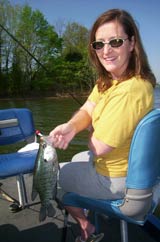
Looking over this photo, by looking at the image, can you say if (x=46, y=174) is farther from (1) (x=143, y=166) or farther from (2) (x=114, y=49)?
(2) (x=114, y=49)

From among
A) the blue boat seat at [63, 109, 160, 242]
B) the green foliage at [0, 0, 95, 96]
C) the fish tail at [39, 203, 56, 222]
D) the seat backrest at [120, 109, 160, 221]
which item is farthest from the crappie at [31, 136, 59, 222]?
the green foliage at [0, 0, 95, 96]

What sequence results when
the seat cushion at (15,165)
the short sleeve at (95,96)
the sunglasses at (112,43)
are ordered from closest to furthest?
the sunglasses at (112,43) < the short sleeve at (95,96) < the seat cushion at (15,165)

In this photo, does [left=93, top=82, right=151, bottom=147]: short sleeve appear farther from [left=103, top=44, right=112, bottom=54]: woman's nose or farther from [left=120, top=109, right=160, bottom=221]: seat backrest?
[left=103, top=44, right=112, bottom=54]: woman's nose

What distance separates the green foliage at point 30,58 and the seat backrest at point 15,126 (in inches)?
1362

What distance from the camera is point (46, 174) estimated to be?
1.80 metres

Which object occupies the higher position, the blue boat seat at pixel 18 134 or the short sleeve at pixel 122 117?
the short sleeve at pixel 122 117

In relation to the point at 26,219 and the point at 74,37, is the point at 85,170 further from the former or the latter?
the point at 74,37

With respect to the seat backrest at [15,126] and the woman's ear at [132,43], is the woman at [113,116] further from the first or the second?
the seat backrest at [15,126]

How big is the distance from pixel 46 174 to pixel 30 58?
39869mm

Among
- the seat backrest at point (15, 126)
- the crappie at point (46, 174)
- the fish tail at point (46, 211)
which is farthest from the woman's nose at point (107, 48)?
the seat backrest at point (15, 126)

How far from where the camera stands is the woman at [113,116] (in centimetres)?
165

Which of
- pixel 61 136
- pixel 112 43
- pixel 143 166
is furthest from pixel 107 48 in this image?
pixel 143 166

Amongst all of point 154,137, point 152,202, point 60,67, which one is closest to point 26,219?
point 152,202

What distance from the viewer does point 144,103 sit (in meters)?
1.66
